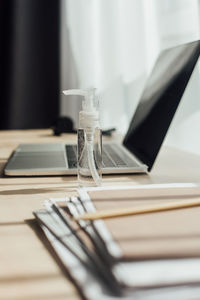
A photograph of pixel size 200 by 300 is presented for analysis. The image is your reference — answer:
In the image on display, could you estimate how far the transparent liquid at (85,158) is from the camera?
2.60 ft

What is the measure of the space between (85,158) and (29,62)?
1.59 m

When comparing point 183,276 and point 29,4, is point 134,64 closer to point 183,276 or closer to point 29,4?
point 29,4

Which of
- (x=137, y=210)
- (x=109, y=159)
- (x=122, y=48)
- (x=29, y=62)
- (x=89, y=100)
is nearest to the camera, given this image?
(x=137, y=210)

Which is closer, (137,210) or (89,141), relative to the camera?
(137,210)

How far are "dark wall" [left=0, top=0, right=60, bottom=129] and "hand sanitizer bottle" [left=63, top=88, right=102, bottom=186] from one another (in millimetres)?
1543

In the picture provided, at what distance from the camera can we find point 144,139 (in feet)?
3.42

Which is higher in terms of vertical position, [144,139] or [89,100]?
[89,100]

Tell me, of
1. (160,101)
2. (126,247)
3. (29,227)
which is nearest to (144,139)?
(160,101)

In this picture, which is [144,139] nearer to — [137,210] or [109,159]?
[109,159]

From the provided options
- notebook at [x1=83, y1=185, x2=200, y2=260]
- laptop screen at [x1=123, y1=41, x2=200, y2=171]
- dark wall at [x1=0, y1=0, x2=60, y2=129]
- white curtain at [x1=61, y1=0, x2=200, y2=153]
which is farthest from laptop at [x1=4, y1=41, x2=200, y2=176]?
dark wall at [x1=0, y1=0, x2=60, y2=129]

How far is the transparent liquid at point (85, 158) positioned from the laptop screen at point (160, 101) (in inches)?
5.4

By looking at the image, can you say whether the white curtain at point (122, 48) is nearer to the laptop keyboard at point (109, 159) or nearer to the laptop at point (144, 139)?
the laptop at point (144, 139)

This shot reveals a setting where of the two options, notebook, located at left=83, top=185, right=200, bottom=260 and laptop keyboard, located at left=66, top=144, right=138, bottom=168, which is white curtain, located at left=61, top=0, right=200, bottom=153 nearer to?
laptop keyboard, located at left=66, top=144, right=138, bottom=168

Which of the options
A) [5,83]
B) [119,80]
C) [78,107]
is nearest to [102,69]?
[119,80]
